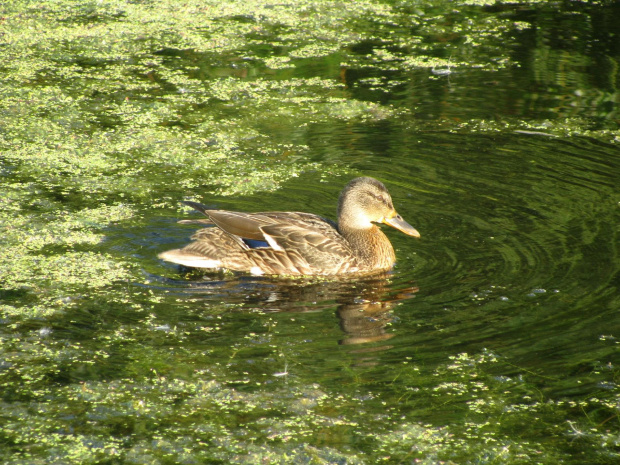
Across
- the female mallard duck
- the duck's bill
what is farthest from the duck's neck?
the duck's bill

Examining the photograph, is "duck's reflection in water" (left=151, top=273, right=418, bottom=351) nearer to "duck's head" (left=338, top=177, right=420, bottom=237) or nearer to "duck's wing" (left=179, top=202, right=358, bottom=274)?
"duck's wing" (left=179, top=202, right=358, bottom=274)

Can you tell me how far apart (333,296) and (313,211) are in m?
1.55

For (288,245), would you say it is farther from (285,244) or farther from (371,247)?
(371,247)

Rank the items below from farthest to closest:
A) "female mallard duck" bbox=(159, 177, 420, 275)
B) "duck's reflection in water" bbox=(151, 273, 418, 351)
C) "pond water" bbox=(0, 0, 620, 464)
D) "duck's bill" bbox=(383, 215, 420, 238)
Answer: "duck's bill" bbox=(383, 215, 420, 238) < "female mallard duck" bbox=(159, 177, 420, 275) < "duck's reflection in water" bbox=(151, 273, 418, 351) < "pond water" bbox=(0, 0, 620, 464)

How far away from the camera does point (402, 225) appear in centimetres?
681

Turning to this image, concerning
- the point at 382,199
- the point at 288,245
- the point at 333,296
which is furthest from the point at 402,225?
the point at 333,296

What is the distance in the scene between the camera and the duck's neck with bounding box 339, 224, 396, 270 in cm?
660

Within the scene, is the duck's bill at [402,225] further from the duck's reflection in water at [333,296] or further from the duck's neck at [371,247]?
the duck's reflection in water at [333,296]

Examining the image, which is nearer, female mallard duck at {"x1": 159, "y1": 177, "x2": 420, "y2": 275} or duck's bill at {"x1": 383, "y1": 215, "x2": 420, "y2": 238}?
female mallard duck at {"x1": 159, "y1": 177, "x2": 420, "y2": 275}

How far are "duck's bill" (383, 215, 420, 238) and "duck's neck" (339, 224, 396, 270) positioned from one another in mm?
127

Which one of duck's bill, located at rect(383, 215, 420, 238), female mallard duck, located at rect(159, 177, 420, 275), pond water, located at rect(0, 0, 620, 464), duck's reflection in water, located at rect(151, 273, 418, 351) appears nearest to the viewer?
pond water, located at rect(0, 0, 620, 464)

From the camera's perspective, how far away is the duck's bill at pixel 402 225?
6750 mm

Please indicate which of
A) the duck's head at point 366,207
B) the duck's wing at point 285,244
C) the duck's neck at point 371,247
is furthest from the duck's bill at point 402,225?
the duck's wing at point 285,244

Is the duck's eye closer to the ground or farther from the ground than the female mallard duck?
farther from the ground
